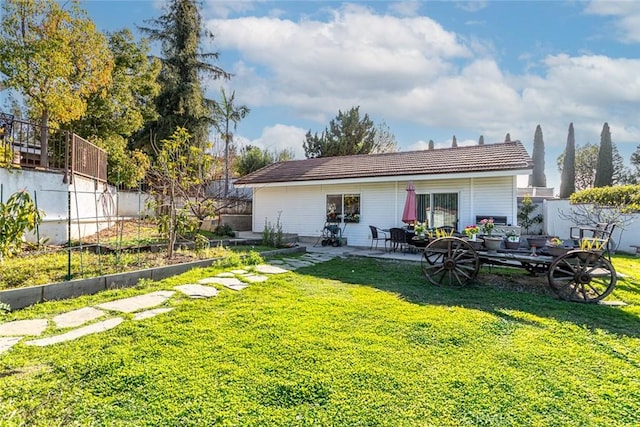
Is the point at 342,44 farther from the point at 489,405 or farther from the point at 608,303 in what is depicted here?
the point at 489,405

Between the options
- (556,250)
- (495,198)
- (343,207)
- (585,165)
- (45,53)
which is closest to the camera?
(556,250)

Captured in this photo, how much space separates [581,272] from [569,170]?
Answer: 1318 inches

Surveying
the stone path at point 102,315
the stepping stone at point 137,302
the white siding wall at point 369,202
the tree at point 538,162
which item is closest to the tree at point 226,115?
the white siding wall at point 369,202

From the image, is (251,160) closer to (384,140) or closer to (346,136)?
(346,136)

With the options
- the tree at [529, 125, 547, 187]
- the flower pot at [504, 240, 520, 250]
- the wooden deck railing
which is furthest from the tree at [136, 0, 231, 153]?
the tree at [529, 125, 547, 187]

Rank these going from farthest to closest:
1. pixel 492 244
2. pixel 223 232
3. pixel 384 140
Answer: pixel 384 140 → pixel 223 232 → pixel 492 244

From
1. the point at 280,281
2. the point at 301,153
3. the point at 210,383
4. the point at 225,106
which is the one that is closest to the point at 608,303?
the point at 280,281

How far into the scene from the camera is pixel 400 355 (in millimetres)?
3107

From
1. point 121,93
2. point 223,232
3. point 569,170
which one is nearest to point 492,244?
point 223,232

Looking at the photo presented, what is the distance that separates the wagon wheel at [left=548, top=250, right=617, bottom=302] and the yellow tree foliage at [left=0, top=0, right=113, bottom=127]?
12.6m

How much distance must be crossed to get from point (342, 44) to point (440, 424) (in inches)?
463

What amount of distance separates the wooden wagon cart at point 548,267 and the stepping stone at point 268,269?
302 centimetres

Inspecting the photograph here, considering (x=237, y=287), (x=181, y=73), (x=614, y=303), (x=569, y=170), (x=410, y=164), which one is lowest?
(x=614, y=303)

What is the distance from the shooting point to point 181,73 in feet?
58.2
